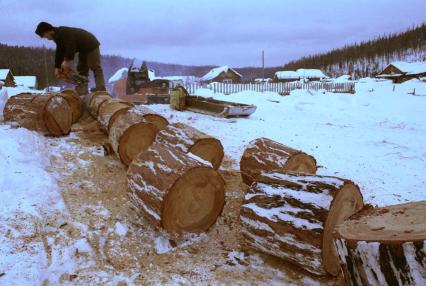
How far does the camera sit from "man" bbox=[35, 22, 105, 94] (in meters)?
8.09

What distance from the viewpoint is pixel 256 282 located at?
9.62 feet

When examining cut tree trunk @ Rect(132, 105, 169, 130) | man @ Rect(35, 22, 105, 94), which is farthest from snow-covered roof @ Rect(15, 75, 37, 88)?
cut tree trunk @ Rect(132, 105, 169, 130)

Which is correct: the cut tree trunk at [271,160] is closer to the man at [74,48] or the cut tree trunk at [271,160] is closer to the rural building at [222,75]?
the man at [74,48]

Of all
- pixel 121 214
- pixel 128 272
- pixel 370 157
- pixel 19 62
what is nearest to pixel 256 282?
pixel 128 272

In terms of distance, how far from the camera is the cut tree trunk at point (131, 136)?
5.17 meters

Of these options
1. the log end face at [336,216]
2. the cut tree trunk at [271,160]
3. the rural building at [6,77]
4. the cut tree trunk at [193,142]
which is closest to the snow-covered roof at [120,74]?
the cut tree trunk at [193,142]

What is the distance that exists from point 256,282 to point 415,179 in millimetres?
3507

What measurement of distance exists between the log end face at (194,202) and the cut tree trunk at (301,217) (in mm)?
420

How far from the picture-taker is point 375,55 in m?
77.6

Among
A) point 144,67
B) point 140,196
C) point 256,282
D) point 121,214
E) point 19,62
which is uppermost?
point 19,62

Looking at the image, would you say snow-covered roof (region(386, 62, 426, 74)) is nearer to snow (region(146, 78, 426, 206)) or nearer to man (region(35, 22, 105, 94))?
snow (region(146, 78, 426, 206))

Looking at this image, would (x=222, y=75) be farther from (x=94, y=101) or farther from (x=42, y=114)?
(x=42, y=114)

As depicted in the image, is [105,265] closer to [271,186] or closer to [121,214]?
[121,214]

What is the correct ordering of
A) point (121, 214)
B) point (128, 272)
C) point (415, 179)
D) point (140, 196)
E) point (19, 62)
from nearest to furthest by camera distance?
point (128, 272) → point (140, 196) → point (121, 214) → point (415, 179) → point (19, 62)
